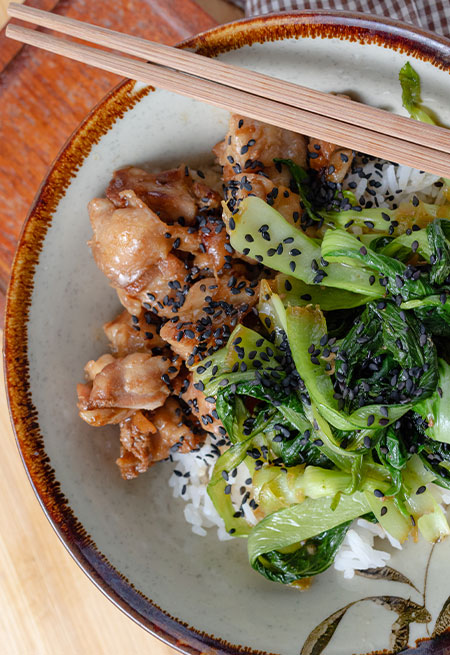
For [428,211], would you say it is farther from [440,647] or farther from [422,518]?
[440,647]

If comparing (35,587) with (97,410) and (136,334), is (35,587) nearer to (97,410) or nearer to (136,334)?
(97,410)

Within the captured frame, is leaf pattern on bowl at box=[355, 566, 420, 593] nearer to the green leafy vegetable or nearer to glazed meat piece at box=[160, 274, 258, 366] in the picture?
the green leafy vegetable

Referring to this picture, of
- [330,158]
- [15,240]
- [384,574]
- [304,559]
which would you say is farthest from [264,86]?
[384,574]

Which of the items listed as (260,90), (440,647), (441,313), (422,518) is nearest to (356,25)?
(260,90)

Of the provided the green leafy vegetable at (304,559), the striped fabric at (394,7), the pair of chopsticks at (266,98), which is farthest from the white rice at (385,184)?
the green leafy vegetable at (304,559)

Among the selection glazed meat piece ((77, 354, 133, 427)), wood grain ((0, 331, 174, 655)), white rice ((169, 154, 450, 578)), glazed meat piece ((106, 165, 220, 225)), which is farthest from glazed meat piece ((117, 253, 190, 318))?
wood grain ((0, 331, 174, 655))

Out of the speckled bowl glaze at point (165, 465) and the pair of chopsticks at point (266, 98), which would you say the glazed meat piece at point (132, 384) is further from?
the pair of chopsticks at point (266, 98)
